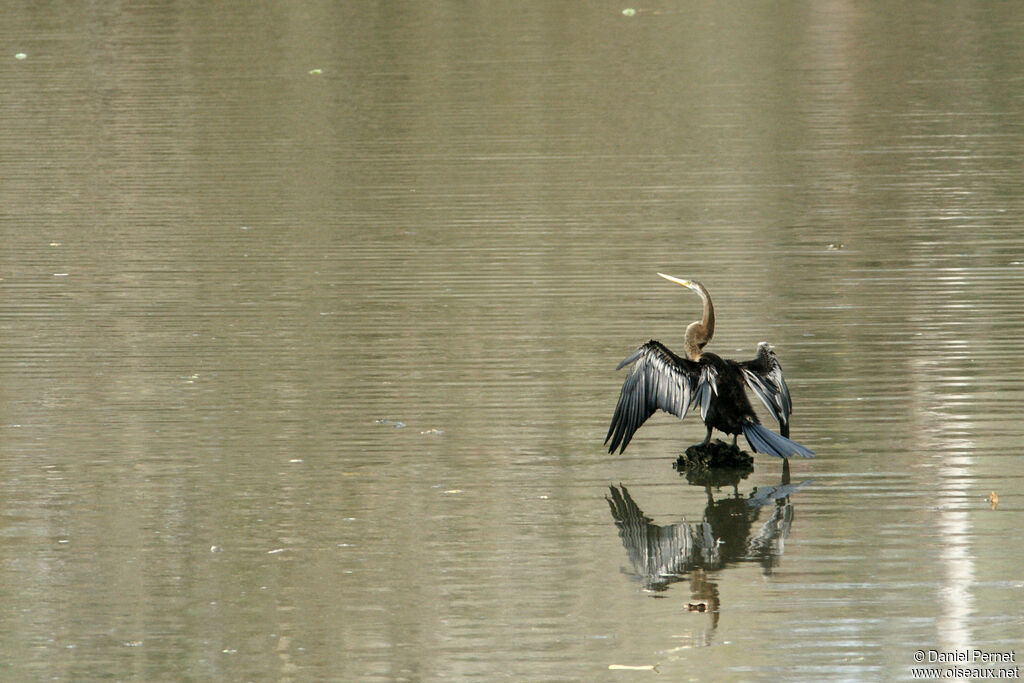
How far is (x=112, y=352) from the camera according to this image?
11.2 meters

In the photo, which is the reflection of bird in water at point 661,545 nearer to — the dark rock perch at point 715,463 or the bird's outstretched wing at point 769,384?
the dark rock perch at point 715,463

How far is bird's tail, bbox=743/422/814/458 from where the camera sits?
318 inches

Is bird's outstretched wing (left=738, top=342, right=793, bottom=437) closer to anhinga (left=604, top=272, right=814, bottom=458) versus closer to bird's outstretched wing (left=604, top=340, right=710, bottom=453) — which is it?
anhinga (left=604, top=272, right=814, bottom=458)

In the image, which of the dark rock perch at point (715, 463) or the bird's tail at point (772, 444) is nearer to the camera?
the bird's tail at point (772, 444)

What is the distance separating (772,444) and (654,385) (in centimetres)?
63

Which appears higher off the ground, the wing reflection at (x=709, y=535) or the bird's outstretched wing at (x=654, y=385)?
the bird's outstretched wing at (x=654, y=385)

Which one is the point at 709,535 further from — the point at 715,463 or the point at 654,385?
the point at 654,385

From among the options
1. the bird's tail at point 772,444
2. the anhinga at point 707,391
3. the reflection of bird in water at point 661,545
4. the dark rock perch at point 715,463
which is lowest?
the reflection of bird in water at point 661,545

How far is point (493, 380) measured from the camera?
10242 mm

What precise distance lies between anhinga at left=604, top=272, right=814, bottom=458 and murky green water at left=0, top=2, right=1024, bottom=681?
0.80ft

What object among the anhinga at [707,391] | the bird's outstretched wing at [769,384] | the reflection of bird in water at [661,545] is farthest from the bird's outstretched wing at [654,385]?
the reflection of bird in water at [661,545]

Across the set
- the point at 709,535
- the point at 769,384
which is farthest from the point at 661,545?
the point at 769,384

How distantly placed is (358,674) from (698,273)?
7.46m

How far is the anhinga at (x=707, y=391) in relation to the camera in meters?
8.12
